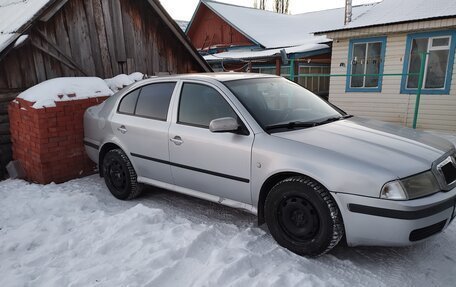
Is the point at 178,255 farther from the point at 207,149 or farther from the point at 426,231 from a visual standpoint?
the point at 426,231

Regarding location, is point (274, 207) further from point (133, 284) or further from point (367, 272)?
point (133, 284)

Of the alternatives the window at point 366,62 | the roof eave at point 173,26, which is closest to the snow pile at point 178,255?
the roof eave at point 173,26

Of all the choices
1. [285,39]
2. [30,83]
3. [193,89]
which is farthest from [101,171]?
[285,39]

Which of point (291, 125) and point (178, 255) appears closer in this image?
point (178, 255)

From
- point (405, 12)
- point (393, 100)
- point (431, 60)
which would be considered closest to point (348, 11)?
point (405, 12)

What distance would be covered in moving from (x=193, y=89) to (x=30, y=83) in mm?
3565

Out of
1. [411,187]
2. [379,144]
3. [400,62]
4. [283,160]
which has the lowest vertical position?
[411,187]

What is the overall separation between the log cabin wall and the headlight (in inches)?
213

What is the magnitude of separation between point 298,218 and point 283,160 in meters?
0.52

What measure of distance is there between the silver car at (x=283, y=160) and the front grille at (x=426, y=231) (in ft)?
0.03

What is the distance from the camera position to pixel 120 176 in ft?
14.6

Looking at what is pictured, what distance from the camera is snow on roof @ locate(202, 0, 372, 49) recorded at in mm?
17050

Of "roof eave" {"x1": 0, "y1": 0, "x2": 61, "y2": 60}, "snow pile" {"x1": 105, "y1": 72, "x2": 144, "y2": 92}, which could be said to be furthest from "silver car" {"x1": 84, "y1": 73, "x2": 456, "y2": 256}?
"snow pile" {"x1": 105, "y1": 72, "x2": 144, "y2": 92}

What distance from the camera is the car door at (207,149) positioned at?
10.7 ft
